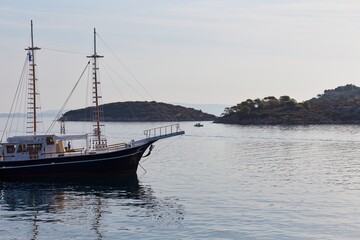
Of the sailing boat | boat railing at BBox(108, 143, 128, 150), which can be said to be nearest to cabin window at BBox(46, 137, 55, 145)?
the sailing boat

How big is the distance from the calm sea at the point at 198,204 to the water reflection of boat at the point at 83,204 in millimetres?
62

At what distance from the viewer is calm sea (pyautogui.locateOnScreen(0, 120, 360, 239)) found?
32.4m

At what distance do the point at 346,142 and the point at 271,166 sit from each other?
38.0m

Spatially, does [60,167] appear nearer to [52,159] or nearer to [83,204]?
[52,159]

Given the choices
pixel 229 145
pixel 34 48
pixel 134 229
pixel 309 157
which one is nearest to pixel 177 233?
pixel 134 229

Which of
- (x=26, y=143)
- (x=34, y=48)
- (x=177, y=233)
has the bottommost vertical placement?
(x=177, y=233)

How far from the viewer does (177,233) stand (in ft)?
105

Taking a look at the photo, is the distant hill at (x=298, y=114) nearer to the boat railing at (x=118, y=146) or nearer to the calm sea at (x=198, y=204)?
the calm sea at (x=198, y=204)

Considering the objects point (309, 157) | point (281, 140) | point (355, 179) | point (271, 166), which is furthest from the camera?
point (281, 140)

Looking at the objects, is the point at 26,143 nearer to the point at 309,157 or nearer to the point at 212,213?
the point at 212,213

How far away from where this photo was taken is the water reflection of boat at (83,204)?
3541 centimetres

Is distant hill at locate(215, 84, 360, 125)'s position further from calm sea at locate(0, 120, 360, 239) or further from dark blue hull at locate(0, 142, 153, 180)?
dark blue hull at locate(0, 142, 153, 180)

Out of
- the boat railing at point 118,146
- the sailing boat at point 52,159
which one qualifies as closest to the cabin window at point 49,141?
the sailing boat at point 52,159

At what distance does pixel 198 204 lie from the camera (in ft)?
132
